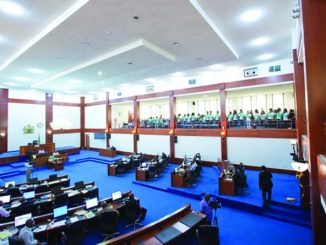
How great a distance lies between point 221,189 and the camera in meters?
7.75

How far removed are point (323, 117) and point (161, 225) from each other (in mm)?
4303

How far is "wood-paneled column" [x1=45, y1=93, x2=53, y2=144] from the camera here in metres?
18.2

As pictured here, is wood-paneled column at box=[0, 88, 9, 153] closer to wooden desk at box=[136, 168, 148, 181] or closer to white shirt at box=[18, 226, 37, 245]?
wooden desk at box=[136, 168, 148, 181]

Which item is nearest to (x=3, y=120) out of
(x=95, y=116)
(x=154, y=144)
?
(x=95, y=116)

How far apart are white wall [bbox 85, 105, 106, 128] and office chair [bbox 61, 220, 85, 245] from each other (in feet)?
51.3

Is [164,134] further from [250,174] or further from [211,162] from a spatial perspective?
[250,174]

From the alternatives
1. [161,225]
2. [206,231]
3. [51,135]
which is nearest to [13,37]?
[161,225]

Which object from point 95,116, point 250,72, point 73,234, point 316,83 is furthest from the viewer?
point 95,116

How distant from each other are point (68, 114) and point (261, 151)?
19261 mm

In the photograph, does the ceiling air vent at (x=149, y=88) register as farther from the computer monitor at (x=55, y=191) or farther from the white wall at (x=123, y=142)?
the computer monitor at (x=55, y=191)

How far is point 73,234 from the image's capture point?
4.48m

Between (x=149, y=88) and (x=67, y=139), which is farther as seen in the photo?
(x=67, y=139)

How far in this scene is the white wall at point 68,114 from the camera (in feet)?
62.9

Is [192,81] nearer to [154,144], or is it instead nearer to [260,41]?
[154,144]
